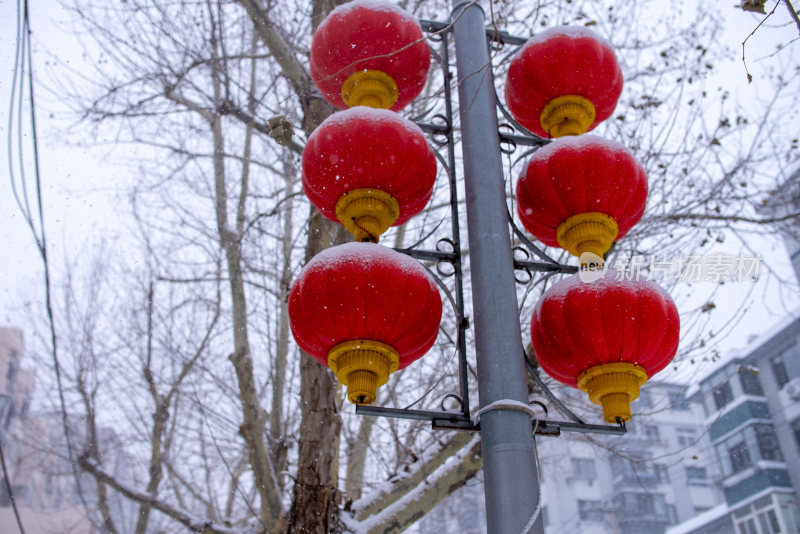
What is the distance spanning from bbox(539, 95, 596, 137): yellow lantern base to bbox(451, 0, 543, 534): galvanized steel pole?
32 cm

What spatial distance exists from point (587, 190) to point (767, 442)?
24.6m

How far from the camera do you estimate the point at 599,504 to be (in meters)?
29.8

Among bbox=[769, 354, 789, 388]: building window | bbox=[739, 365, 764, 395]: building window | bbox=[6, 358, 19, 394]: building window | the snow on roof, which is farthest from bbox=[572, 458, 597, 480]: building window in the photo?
bbox=[6, 358, 19, 394]: building window

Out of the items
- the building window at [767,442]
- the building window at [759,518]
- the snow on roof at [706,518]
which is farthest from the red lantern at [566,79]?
the snow on roof at [706,518]

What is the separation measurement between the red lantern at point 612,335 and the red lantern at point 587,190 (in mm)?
228

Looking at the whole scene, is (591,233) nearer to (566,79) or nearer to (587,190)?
(587,190)

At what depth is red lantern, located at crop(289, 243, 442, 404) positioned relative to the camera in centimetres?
191

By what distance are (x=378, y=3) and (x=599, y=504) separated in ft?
104

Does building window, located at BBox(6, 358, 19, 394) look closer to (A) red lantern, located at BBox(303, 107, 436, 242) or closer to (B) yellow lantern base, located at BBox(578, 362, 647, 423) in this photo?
(A) red lantern, located at BBox(303, 107, 436, 242)

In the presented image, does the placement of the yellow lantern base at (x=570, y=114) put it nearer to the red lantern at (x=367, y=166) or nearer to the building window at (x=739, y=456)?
the red lantern at (x=367, y=166)

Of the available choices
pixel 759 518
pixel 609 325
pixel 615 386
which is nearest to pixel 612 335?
pixel 609 325

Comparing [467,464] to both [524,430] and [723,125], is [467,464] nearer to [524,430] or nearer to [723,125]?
[524,430]

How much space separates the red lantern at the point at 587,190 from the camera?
224 cm

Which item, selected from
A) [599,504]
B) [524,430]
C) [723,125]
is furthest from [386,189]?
[599,504]
